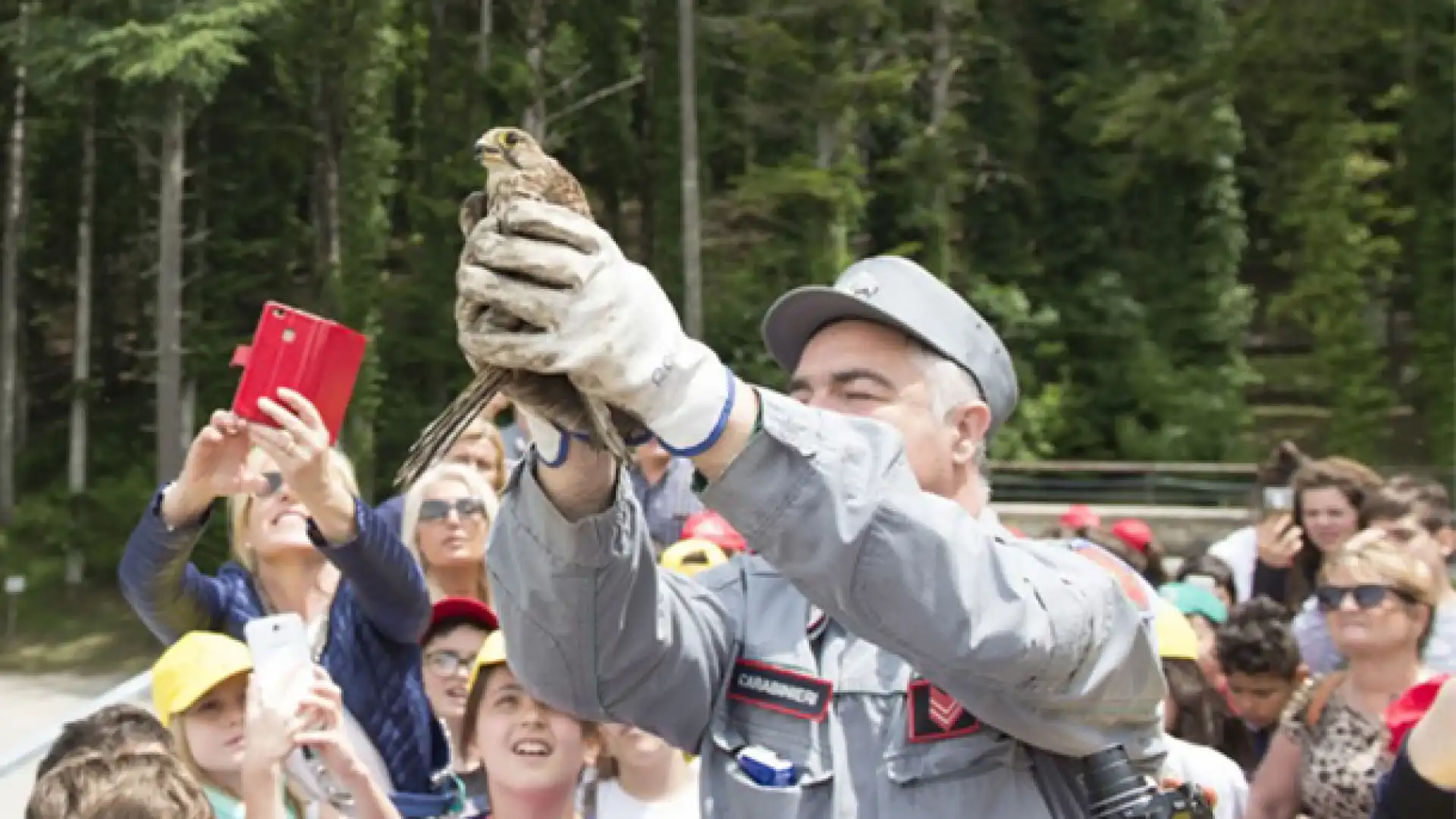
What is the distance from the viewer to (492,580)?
8.02 feet

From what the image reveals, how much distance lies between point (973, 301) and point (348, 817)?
1016 inches

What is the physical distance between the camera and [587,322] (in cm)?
197

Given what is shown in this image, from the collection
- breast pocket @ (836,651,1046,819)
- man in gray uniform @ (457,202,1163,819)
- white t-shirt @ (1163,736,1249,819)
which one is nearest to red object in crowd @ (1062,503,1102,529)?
white t-shirt @ (1163,736,1249,819)

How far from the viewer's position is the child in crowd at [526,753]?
3814mm

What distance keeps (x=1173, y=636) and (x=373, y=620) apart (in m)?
2.08

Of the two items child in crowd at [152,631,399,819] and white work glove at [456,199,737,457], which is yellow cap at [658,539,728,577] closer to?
child in crowd at [152,631,399,819]

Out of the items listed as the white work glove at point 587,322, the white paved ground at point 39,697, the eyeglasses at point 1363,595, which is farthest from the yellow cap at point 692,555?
the white paved ground at point 39,697

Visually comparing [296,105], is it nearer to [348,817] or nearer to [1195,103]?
[1195,103]

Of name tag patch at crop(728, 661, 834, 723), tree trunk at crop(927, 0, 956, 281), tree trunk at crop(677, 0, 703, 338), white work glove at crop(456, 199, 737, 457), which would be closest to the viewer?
white work glove at crop(456, 199, 737, 457)

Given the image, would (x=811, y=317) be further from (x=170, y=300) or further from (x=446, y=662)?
(x=170, y=300)

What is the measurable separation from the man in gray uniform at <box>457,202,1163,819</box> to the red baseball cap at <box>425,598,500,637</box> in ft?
6.00

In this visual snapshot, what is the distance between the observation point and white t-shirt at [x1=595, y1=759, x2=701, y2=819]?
4.09m

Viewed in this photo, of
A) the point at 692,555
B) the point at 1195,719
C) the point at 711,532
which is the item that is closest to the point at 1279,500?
the point at 711,532

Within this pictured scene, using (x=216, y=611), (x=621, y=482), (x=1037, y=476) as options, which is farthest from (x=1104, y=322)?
(x=621, y=482)
